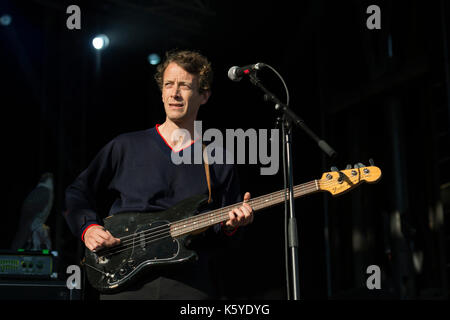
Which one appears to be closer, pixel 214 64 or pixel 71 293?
pixel 71 293

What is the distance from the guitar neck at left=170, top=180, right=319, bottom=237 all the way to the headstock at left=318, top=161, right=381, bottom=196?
59 mm

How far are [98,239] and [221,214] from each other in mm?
625

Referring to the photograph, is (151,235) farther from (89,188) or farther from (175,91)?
(175,91)

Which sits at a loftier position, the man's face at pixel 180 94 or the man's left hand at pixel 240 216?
the man's face at pixel 180 94

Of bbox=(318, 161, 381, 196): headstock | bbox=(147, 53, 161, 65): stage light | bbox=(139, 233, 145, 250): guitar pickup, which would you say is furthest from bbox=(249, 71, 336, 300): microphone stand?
bbox=(147, 53, 161, 65): stage light

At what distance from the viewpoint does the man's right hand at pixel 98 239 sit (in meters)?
2.93

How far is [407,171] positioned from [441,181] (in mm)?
677

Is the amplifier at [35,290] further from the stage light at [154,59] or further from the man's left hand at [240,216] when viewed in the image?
the stage light at [154,59]

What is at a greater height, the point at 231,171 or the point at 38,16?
the point at 38,16

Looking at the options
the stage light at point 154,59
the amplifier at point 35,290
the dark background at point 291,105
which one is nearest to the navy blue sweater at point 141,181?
the amplifier at point 35,290

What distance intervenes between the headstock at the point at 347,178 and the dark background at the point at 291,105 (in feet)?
8.84
